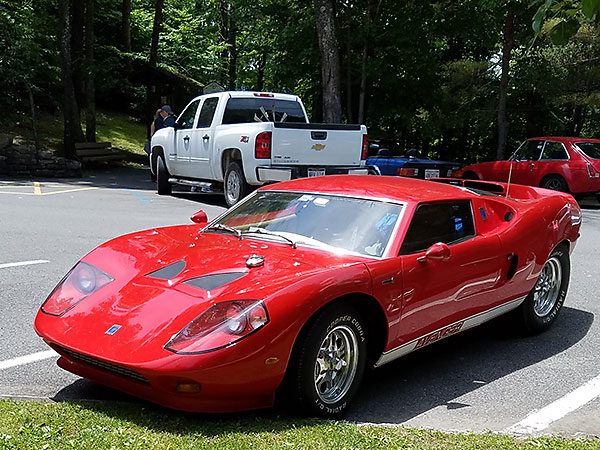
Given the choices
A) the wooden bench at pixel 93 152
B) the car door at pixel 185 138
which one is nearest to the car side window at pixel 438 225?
the car door at pixel 185 138

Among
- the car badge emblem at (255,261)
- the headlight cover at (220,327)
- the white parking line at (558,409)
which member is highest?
the car badge emblem at (255,261)

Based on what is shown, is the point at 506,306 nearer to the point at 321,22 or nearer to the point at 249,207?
the point at 249,207

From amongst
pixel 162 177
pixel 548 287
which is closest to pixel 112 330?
pixel 548 287

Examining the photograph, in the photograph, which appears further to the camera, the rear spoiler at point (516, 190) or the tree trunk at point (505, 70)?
the tree trunk at point (505, 70)

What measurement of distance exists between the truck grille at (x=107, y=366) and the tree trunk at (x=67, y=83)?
57.4 ft

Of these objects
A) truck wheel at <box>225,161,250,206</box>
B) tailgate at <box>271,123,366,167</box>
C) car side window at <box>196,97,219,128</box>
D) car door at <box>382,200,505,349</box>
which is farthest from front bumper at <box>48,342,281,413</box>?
car side window at <box>196,97,219,128</box>

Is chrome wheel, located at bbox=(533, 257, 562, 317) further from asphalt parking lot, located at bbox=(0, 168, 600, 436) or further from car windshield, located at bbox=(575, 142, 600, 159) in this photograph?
car windshield, located at bbox=(575, 142, 600, 159)

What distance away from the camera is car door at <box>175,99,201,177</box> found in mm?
13945

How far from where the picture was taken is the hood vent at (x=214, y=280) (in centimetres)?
370

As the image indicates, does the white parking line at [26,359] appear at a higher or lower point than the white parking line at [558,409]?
higher

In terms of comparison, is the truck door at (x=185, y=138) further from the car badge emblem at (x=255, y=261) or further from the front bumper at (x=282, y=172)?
the car badge emblem at (x=255, y=261)

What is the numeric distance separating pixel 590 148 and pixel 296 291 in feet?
47.2

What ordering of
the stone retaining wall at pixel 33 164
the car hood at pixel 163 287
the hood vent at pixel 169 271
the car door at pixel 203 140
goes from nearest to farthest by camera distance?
the car hood at pixel 163 287 < the hood vent at pixel 169 271 < the car door at pixel 203 140 < the stone retaining wall at pixel 33 164

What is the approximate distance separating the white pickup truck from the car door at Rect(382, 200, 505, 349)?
7.08 meters
